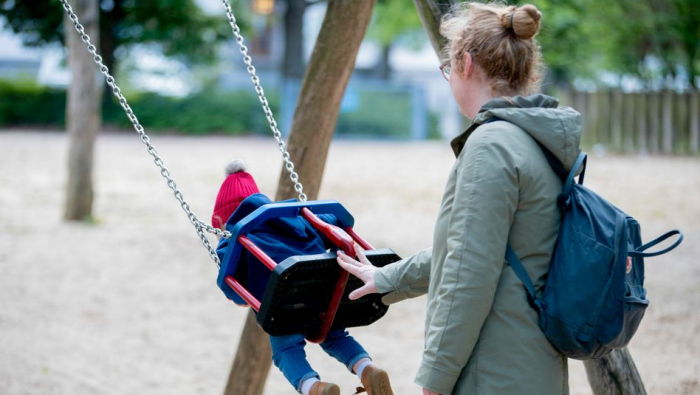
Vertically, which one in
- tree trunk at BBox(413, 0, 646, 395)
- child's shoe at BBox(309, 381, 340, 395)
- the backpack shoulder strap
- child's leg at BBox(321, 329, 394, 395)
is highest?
the backpack shoulder strap

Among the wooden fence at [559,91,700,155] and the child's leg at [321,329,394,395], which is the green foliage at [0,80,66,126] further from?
the child's leg at [321,329,394,395]

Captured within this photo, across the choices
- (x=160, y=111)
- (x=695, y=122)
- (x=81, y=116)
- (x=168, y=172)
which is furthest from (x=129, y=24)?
(x=168, y=172)

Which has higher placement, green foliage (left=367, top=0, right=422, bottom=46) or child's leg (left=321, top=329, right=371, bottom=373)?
child's leg (left=321, top=329, right=371, bottom=373)

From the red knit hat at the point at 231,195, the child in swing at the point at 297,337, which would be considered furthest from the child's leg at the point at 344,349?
the red knit hat at the point at 231,195

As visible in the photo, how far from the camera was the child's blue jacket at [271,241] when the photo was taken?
2639 mm

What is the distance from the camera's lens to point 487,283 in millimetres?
1959

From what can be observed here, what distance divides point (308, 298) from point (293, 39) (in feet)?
83.8

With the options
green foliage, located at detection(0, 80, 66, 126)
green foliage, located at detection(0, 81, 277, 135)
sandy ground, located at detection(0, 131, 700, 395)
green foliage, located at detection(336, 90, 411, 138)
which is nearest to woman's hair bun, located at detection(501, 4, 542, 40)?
sandy ground, located at detection(0, 131, 700, 395)

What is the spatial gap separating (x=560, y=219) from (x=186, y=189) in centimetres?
1233

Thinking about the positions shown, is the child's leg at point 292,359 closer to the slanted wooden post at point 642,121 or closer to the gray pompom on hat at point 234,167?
the gray pompom on hat at point 234,167

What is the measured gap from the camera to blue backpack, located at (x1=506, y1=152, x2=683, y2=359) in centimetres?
196

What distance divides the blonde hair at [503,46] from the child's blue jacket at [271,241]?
0.84m

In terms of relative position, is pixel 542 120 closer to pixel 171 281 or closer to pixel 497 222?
pixel 497 222

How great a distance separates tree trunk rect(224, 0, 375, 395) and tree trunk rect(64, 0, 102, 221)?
7.18 meters
